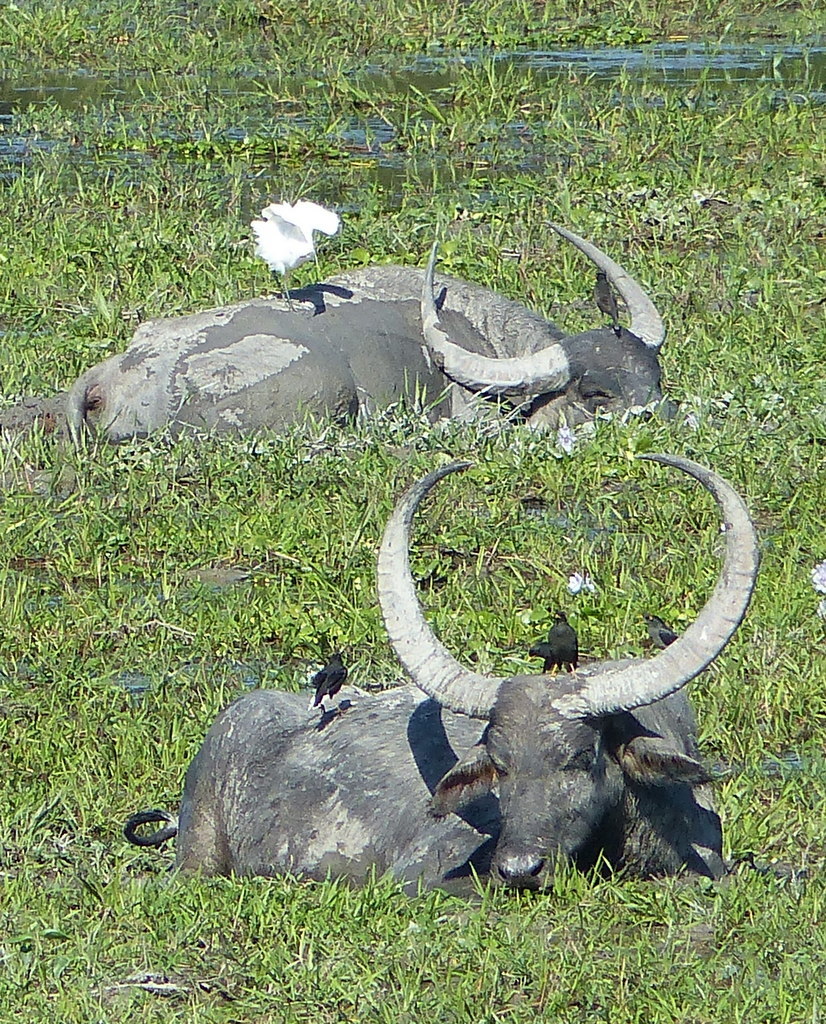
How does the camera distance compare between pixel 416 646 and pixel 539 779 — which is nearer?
pixel 539 779

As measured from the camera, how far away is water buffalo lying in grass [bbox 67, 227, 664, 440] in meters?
7.38

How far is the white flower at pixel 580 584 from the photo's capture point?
18.7 ft

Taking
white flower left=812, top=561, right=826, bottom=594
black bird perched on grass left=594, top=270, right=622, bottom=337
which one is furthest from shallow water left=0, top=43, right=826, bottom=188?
white flower left=812, top=561, right=826, bottom=594

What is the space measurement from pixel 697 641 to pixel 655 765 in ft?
0.98

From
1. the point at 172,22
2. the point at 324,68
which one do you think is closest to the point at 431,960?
the point at 324,68

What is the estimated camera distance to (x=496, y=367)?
306 inches

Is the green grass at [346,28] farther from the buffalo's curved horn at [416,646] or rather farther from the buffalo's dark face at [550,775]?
the buffalo's dark face at [550,775]

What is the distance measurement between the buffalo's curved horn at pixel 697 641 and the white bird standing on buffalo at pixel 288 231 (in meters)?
4.34

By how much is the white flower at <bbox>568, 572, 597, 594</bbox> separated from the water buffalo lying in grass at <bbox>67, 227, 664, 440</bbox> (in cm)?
184

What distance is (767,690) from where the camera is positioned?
5.05 m

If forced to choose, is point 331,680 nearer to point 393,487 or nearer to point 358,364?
point 393,487

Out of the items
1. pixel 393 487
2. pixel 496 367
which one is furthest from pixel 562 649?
pixel 496 367

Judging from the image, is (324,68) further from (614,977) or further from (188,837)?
(614,977)

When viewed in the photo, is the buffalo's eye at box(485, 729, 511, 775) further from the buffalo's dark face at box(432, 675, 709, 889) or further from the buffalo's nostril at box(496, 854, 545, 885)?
the buffalo's nostril at box(496, 854, 545, 885)
